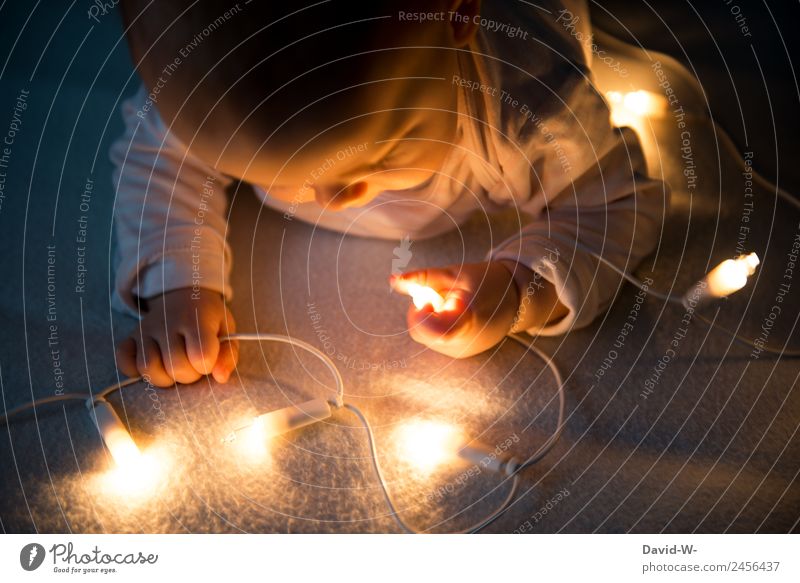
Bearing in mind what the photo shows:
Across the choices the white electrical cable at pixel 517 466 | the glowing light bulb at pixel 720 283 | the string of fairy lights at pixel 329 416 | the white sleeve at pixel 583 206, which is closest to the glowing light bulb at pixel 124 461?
the string of fairy lights at pixel 329 416

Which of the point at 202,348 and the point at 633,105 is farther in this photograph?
the point at 633,105

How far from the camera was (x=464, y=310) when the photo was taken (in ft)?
1.59

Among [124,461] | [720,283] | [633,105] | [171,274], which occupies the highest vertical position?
[633,105]

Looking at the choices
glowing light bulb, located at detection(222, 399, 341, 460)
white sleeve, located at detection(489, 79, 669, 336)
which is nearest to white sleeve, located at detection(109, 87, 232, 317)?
glowing light bulb, located at detection(222, 399, 341, 460)

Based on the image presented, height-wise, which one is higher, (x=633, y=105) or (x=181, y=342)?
(x=633, y=105)

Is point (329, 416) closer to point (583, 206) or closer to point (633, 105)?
point (583, 206)

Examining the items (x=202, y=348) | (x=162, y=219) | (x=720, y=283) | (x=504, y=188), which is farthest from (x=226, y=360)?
(x=720, y=283)

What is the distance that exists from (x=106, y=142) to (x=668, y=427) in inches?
17.6

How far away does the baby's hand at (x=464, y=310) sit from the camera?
1.58 feet

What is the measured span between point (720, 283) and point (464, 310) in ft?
0.66

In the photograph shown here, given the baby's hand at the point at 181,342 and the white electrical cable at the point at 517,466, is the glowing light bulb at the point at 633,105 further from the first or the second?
the baby's hand at the point at 181,342

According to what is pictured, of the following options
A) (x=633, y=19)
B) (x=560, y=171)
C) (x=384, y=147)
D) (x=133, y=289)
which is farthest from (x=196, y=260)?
(x=633, y=19)

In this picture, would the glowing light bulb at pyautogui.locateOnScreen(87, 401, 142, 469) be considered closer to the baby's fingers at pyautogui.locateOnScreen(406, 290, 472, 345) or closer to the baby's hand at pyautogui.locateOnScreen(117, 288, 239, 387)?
the baby's hand at pyautogui.locateOnScreen(117, 288, 239, 387)

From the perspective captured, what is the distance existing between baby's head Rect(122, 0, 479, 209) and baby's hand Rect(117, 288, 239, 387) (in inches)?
3.9
